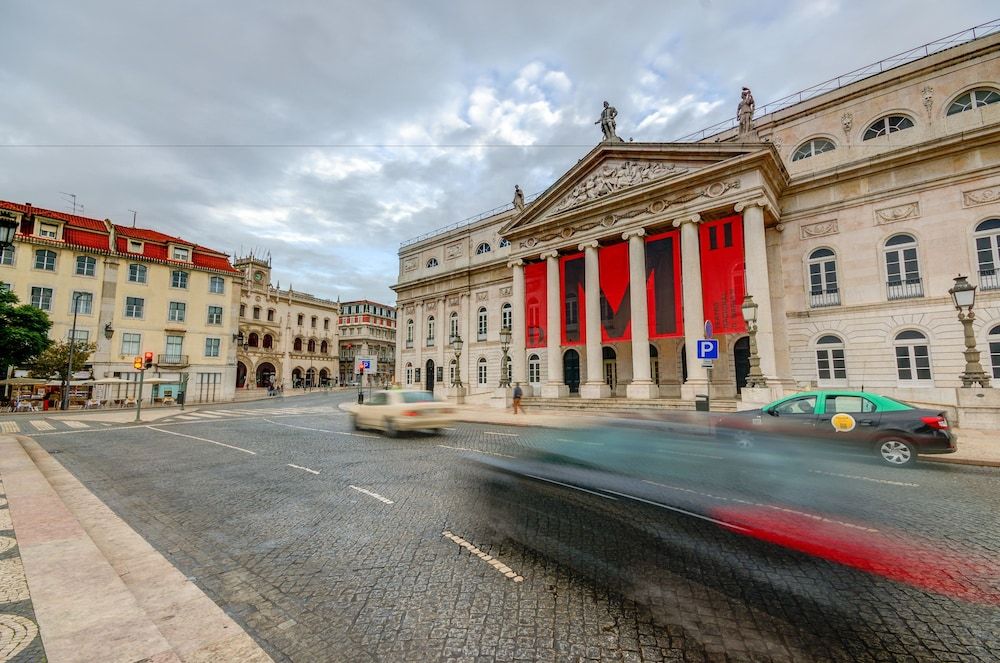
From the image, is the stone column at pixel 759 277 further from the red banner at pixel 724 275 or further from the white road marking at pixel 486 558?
the white road marking at pixel 486 558

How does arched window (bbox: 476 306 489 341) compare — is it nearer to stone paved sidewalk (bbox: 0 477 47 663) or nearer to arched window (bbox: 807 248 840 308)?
arched window (bbox: 807 248 840 308)

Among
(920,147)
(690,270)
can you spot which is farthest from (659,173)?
(920,147)

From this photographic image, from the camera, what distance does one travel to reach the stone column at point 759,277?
18625 mm

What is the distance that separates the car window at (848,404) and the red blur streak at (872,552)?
5452mm

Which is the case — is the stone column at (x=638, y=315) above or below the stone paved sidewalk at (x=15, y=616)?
above

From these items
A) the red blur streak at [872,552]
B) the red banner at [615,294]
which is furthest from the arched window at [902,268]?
the red blur streak at [872,552]

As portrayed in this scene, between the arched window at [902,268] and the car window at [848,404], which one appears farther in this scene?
the arched window at [902,268]

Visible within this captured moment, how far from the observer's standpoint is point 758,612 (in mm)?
2805

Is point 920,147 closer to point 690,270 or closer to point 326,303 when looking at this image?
point 690,270

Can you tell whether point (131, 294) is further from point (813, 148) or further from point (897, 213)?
point (897, 213)

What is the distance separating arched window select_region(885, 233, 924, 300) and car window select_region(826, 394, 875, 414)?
14.8 meters

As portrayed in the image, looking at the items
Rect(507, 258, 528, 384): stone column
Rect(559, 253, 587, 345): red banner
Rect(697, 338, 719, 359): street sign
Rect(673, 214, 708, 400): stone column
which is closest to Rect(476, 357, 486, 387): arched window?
Rect(507, 258, 528, 384): stone column

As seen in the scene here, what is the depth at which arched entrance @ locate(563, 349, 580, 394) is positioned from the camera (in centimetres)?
3006

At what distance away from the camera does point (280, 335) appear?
56.6 metres
